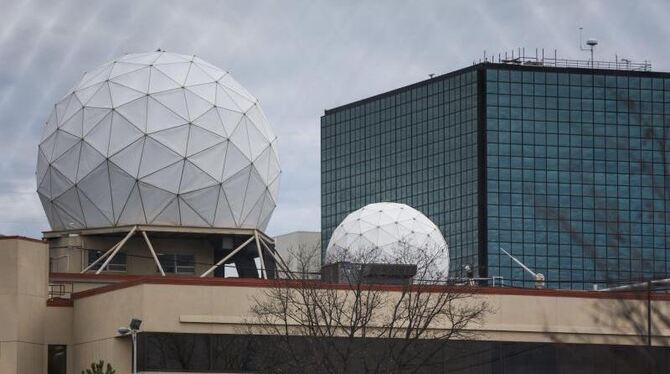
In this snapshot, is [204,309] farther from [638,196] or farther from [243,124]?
[638,196]

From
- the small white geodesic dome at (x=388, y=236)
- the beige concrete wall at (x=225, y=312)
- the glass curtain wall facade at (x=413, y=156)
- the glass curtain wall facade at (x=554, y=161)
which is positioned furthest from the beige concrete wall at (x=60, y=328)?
the glass curtain wall facade at (x=554, y=161)

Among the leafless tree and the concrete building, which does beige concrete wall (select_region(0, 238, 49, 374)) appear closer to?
the concrete building

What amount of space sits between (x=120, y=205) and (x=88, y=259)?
275 cm

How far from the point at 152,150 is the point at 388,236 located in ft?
57.6

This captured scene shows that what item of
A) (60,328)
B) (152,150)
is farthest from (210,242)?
(60,328)

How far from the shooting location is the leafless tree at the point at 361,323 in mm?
56156

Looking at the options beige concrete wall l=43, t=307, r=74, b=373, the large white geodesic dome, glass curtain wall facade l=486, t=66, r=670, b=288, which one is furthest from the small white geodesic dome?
glass curtain wall facade l=486, t=66, r=670, b=288

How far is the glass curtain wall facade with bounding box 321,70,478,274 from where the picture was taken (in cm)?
17300

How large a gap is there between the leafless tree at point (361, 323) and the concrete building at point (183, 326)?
66 cm

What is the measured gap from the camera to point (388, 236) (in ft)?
266

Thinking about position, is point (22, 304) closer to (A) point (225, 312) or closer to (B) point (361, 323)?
(A) point (225, 312)

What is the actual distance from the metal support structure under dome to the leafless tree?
24.9 feet

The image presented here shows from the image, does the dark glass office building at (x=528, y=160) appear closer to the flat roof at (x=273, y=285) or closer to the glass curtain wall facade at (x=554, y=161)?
the glass curtain wall facade at (x=554, y=161)

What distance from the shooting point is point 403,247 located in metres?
77.7
